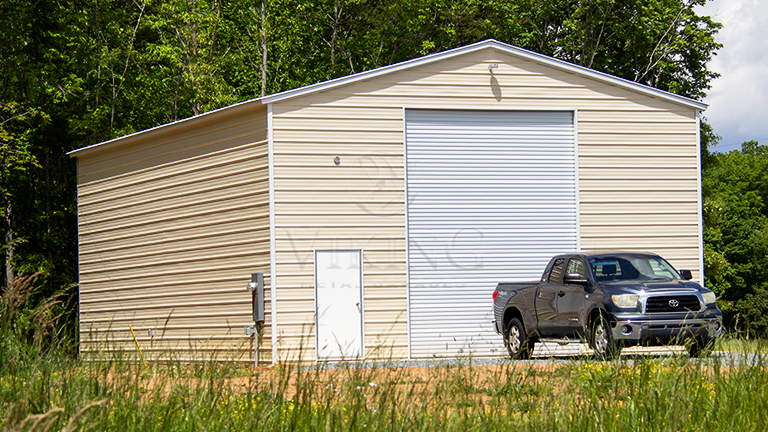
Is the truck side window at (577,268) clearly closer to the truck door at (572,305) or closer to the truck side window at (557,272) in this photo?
the truck door at (572,305)

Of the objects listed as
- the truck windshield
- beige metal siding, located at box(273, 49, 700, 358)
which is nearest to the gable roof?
beige metal siding, located at box(273, 49, 700, 358)

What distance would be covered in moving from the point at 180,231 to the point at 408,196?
5.27 metres

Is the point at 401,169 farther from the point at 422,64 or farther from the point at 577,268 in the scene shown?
the point at 577,268

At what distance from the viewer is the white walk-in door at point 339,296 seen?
1591cm

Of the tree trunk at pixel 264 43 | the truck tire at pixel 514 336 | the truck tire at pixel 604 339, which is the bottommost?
the truck tire at pixel 514 336

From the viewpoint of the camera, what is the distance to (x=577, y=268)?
12.8m

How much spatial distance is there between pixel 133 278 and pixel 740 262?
146 ft

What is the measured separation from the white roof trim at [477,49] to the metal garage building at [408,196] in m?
0.05

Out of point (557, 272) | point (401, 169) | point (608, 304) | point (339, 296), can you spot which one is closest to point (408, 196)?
point (401, 169)

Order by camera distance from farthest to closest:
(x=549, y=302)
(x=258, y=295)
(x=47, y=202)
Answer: (x=47, y=202) < (x=258, y=295) < (x=549, y=302)

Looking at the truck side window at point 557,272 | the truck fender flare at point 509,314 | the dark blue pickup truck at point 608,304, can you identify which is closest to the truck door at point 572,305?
the dark blue pickup truck at point 608,304

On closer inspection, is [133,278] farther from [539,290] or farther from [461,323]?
[539,290]

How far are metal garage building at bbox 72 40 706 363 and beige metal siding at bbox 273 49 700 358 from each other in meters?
0.03

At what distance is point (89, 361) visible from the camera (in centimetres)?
500
